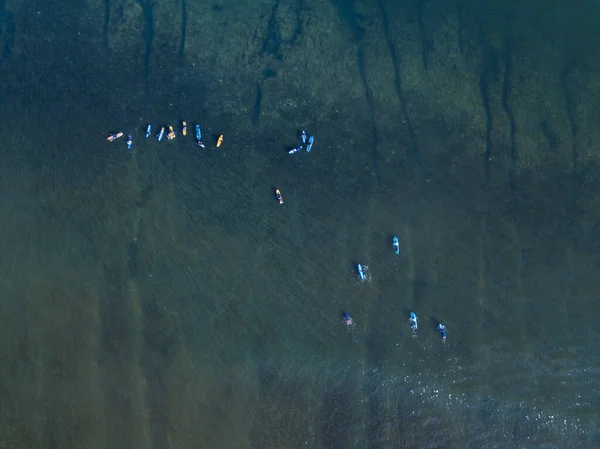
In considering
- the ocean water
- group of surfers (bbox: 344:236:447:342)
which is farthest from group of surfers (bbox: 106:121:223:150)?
group of surfers (bbox: 344:236:447:342)

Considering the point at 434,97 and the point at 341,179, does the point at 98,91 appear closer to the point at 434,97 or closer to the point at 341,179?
the point at 341,179

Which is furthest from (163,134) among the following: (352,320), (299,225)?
(352,320)

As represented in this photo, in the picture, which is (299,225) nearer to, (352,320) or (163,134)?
(352,320)

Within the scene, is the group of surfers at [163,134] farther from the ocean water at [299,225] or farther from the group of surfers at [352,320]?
the group of surfers at [352,320]

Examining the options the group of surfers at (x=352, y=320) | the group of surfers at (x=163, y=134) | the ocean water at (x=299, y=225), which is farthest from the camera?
the group of surfers at (x=163, y=134)

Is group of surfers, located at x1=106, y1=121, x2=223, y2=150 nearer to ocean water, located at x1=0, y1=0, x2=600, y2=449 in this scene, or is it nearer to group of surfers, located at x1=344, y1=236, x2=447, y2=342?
ocean water, located at x1=0, y1=0, x2=600, y2=449

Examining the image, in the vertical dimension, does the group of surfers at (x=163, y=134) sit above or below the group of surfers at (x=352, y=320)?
above

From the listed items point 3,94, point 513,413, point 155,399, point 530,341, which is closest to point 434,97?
point 530,341

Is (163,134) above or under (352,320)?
above

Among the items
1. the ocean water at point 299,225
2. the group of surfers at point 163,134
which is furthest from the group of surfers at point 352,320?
the group of surfers at point 163,134
